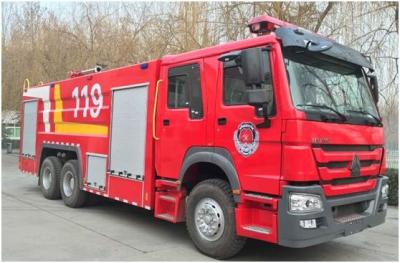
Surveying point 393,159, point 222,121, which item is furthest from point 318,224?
point 393,159

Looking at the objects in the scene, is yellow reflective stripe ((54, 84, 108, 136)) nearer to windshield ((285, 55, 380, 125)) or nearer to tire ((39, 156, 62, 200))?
tire ((39, 156, 62, 200))

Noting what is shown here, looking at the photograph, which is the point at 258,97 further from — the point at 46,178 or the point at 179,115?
the point at 46,178

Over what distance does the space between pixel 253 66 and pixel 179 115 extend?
5.67ft

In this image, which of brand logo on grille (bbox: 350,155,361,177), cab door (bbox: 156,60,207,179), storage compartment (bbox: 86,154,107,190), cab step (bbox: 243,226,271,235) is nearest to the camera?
cab step (bbox: 243,226,271,235)

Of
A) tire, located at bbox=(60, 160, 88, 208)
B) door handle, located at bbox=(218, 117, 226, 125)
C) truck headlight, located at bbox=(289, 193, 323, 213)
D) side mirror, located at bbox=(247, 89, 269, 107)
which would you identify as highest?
side mirror, located at bbox=(247, 89, 269, 107)

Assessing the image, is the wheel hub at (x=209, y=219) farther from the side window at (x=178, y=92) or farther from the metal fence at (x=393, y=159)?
the metal fence at (x=393, y=159)

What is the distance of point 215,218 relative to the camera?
6156 mm

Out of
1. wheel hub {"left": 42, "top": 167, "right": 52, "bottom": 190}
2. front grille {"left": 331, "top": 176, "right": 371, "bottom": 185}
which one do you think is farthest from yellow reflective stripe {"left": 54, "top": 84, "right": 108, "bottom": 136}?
front grille {"left": 331, "top": 176, "right": 371, "bottom": 185}

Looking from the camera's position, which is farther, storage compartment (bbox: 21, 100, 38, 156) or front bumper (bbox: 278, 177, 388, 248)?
storage compartment (bbox: 21, 100, 38, 156)

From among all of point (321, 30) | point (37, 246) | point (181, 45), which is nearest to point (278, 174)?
point (37, 246)

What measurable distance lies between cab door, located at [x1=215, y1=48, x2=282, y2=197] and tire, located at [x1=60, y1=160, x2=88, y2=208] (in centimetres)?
436

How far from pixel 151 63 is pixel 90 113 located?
226 centimetres

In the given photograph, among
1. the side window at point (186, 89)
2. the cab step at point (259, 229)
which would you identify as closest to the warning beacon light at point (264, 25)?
the side window at point (186, 89)

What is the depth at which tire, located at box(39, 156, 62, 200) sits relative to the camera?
10431 millimetres
